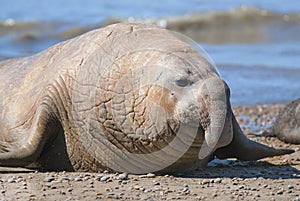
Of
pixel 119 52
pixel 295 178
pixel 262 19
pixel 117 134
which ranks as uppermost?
pixel 262 19

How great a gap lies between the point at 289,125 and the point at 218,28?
13250 millimetres

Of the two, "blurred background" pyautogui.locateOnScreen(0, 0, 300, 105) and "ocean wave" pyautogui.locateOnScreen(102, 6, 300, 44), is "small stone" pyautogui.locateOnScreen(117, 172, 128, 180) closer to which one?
"blurred background" pyautogui.locateOnScreen(0, 0, 300, 105)

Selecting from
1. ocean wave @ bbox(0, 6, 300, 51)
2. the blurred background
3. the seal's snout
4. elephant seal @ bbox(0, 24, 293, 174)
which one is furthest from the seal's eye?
ocean wave @ bbox(0, 6, 300, 51)

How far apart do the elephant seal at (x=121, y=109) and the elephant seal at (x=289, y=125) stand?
1.98m

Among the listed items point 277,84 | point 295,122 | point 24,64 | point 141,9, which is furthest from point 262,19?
point 24,64

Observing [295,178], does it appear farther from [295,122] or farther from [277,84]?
[277,84]

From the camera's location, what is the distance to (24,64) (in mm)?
7156

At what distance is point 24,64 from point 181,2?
821 inches

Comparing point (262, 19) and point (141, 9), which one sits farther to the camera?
point (141, 9)

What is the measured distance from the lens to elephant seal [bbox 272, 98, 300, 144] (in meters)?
8.80

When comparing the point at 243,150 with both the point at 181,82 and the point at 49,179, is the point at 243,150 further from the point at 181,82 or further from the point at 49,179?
the point at 49,179

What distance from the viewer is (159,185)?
235 inches

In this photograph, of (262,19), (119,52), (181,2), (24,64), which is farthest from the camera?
(181,2)

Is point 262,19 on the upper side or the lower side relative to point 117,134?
upper
